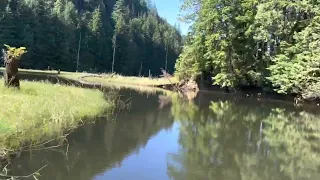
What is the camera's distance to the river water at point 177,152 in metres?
8.86

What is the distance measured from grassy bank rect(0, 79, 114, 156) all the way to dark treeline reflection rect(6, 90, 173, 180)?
52cm

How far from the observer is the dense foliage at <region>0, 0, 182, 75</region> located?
67.2 metres

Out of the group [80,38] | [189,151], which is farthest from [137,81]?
[189,151]

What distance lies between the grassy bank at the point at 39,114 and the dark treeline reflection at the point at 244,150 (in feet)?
12.6

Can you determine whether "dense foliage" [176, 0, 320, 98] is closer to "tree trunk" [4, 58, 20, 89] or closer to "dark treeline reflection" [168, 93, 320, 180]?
"dark treeline reflection" [168, 93, 320, 180]

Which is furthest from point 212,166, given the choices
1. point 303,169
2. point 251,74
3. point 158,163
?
point 251,74

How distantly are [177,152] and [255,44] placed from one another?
111 ft

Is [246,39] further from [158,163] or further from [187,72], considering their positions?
[158,163]

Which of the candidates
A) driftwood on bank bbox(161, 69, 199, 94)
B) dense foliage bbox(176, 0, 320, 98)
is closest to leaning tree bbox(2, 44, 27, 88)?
dense foliage bbox(176, 0, 320, 98)

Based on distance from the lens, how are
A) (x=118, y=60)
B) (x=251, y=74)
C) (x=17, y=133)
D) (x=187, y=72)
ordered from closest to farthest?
(x=17, y=133) → (x=251, y=74) → (x=187, y=72) → (x=118, y=60)

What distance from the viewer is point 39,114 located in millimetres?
12195

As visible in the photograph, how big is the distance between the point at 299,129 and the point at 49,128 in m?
12.6

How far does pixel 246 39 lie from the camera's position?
43.3 metres

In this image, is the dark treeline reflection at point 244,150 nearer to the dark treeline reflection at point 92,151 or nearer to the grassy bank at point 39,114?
the dark treeline reflection at point 92,151
